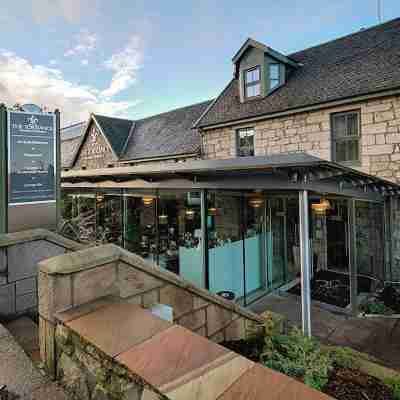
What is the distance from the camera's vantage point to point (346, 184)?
19.3 ft

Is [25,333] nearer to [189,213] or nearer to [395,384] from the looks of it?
[395,384]

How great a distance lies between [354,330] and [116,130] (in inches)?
712

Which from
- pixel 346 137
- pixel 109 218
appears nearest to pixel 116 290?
pixel 109 218

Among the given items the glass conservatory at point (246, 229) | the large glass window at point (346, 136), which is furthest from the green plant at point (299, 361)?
the large glass window at point (346, 136)

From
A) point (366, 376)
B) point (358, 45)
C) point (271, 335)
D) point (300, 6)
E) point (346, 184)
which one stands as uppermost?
point (300, 6)

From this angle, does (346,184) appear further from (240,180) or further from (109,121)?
(109,121)

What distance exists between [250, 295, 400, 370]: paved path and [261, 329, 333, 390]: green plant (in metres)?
2.70

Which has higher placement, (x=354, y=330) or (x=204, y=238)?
(x=204, y=238)

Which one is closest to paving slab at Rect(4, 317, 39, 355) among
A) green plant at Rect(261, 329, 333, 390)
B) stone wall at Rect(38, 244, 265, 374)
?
stone wall at Rect(38, 244, 265, 374)

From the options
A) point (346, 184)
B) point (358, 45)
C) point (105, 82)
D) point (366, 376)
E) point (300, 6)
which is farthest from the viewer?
point (105, 82)

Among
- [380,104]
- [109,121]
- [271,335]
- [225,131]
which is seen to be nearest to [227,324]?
[271,335]

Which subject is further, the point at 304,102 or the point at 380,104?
the point at 304,102

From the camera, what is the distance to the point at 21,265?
10.7ft

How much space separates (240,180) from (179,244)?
9.73 ft
